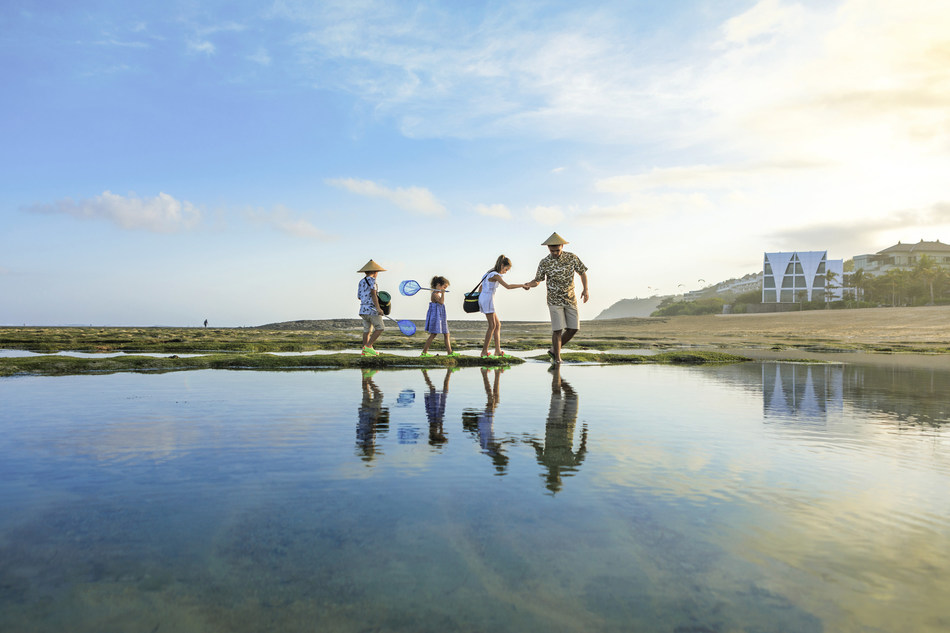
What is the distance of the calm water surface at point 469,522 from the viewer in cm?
248

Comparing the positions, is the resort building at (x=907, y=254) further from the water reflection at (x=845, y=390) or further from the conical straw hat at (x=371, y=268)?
the conical straw hat at (x=371, y=268)

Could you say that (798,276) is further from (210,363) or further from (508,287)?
(210,363)

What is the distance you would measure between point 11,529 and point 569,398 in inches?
278

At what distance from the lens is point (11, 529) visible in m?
3.26

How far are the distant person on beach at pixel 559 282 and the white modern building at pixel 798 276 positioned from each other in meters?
143

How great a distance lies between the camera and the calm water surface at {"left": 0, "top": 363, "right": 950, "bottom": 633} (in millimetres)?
2477

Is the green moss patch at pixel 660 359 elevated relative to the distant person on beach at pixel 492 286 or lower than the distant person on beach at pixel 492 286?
lower

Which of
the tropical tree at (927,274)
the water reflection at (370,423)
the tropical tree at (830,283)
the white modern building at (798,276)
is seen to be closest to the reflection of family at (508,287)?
the water reflection at (370,423)

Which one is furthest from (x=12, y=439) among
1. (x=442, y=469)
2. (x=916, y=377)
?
(x=916, y=377)

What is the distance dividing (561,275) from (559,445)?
33.4 ft

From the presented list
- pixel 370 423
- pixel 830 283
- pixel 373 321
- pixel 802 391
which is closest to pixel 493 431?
pixel 370 423

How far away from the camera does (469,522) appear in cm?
345

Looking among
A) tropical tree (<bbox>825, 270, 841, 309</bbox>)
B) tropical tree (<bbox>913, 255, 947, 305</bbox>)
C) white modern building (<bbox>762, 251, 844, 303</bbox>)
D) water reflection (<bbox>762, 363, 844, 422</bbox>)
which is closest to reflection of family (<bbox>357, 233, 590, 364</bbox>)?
water reflection (<bbox>762, 363, 844, 422</bbox>)

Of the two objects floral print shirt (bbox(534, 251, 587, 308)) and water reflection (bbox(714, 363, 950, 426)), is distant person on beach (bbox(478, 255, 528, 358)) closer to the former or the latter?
floral print shirt (bbox(534, 251, 587, 308))
